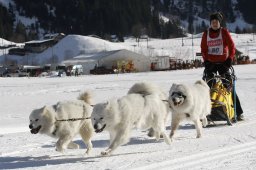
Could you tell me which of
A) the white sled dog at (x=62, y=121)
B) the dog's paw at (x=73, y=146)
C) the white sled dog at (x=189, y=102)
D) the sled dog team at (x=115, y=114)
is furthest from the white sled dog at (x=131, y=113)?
the dog's paw at (x=73, y=146)

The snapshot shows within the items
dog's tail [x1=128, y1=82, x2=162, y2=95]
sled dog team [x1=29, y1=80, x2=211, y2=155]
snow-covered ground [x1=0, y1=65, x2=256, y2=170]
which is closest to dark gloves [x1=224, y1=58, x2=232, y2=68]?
snow-covered ground [x1=0, y1=65, x2=256, y2=170]

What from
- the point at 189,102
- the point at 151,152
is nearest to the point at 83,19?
the point at 189,102

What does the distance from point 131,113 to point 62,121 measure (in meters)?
0.73

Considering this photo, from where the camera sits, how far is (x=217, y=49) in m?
7.11

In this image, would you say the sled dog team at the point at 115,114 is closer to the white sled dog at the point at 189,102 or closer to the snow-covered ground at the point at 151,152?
the white sled dog at the point at 189,102

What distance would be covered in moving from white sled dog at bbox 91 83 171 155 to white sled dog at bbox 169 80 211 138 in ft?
0.50

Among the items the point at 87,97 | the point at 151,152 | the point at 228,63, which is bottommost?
the point at 151,152

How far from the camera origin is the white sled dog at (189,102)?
18.6 feet

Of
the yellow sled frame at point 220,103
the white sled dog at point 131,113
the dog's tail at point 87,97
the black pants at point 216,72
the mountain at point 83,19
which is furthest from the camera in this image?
the mountain at point 83,19

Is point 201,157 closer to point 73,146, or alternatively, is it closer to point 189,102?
point 189,102

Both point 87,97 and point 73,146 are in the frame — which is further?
point 73,146

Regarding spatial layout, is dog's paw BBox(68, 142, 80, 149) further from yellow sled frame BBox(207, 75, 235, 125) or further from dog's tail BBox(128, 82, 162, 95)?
yellow sled frame BBox(207, 75, 235, 125)

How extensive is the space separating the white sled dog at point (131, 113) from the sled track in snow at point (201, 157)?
0.56 m

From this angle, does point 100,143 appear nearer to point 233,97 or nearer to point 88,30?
point 233,97
